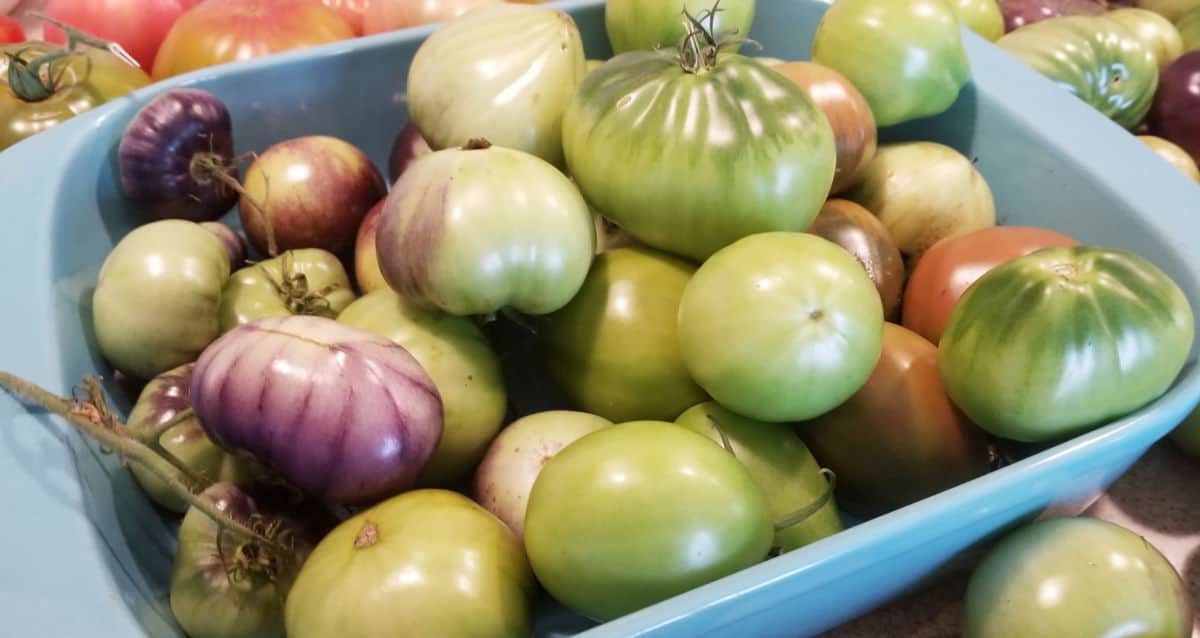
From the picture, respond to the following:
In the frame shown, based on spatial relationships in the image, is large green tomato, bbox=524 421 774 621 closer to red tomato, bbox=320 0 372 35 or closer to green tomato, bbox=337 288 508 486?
green tomato, bbox=337 288 508 486

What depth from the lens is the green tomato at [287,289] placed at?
0.48 meters

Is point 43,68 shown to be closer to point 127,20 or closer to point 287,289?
point 127,20

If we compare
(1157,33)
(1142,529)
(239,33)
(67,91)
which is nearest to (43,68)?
(67,91)

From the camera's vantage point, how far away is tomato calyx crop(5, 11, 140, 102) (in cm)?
59

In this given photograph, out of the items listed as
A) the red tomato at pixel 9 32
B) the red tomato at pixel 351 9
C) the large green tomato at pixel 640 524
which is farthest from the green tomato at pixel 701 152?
the red tomato at pixel 9 32

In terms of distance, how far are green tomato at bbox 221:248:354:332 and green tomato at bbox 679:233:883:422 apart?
0.22 metres

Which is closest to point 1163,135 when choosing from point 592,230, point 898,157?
point 898,157

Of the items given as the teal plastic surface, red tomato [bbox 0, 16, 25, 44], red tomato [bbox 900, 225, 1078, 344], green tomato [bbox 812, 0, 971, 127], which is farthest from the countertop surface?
red tomato [bbox 0, 16, 25, 44]

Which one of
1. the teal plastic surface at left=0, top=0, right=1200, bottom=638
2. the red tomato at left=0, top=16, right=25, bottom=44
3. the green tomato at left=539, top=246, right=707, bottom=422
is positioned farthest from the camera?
the red tomato at left=0, top=16, right=25, bottom=44

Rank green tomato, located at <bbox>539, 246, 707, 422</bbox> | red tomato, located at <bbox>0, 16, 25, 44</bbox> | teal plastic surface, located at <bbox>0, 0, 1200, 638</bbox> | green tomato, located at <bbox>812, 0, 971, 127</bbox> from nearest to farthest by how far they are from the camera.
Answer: teal plastic surface, located at <bbox>0, 0, 1200, 638</bbox> < green tomato, located at <bbox>539, 246, 707, 422</bbox> < green tomato, located at <bbox>812, 0, 971, 127</bbox> < red tomato, located at <bbox>0, 16, 25, 44</bbox>

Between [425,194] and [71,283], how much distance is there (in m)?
0.22

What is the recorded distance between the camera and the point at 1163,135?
730 millimetres

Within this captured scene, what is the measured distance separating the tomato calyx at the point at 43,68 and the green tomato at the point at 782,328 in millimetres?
459

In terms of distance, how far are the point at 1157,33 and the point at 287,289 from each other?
2.50 feet
